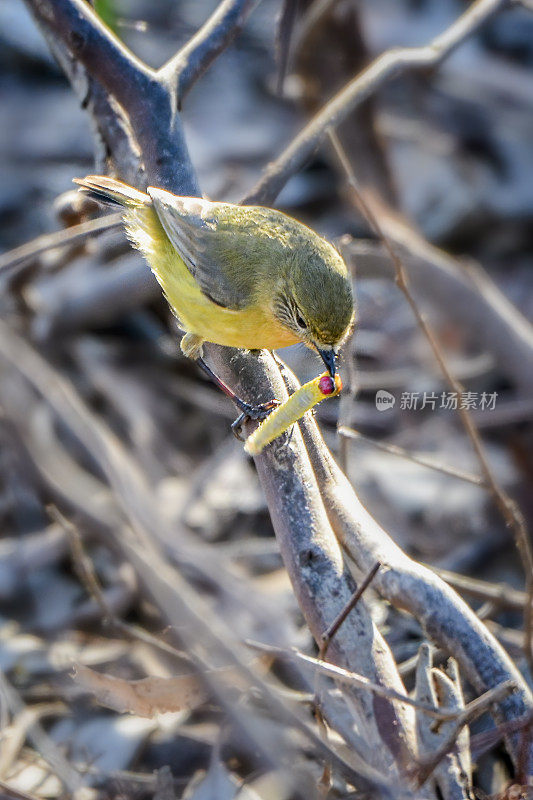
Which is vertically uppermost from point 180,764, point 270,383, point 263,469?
point 270,383

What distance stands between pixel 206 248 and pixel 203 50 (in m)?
0.80

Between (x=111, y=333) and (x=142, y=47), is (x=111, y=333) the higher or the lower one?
the lower one

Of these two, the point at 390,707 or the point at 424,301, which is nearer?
the point at 390,707

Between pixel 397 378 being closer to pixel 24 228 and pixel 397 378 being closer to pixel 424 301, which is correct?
pixel 424 301

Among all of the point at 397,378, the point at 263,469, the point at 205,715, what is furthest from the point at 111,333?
the point at 263,469

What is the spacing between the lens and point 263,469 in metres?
2.95

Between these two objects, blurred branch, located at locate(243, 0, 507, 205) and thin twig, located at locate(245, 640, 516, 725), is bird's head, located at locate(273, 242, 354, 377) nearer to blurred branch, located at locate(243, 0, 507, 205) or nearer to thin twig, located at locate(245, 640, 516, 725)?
blurred branch, located at locate(243, 0, 507, 205)

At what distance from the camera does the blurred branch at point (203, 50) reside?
140 inches

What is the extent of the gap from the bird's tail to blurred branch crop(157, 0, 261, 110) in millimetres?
420

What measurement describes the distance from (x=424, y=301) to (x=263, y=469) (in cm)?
390

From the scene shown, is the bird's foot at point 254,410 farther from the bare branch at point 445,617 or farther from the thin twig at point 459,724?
the thin twig at point 459,724

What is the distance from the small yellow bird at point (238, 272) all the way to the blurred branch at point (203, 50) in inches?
16.7

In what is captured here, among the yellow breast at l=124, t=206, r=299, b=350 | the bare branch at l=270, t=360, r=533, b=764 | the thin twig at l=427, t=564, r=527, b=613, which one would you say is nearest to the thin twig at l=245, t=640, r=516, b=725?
the bare branch at l=270, t=360, r=533, b=764

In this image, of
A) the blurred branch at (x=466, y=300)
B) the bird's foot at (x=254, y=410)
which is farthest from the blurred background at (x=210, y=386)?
the bird's foot at (x=254, y=410)
